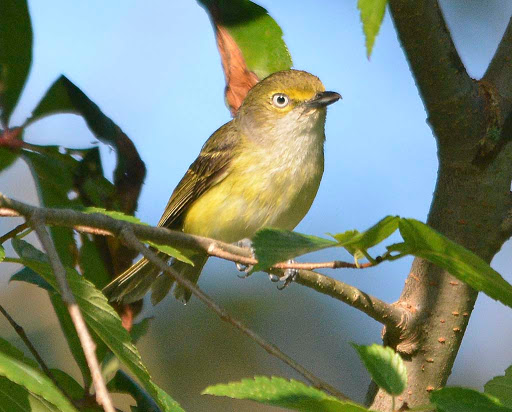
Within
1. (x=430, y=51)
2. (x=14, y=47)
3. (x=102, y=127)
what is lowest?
(x=102, y=127)

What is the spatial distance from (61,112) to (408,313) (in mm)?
1390

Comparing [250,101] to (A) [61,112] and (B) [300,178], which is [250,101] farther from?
(A) [61,112]

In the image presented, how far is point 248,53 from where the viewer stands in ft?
8.99

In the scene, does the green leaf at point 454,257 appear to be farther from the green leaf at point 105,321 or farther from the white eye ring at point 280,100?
the white eye ring at point 280,100

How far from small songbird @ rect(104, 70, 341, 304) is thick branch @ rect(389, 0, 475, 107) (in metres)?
1.20

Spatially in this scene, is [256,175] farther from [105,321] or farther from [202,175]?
[105,321]

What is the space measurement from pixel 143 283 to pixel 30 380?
1832 millimetres

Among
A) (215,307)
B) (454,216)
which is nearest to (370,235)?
(215,307)

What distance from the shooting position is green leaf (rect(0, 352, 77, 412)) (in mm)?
1347

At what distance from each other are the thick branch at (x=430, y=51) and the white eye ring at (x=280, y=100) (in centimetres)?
162

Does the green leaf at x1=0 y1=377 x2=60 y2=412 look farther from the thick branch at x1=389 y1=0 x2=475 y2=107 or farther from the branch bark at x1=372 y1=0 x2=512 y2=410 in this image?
the thick branch at x1=389 y1=0 x2=475 y2=107

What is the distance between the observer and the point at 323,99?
3830 millimetres

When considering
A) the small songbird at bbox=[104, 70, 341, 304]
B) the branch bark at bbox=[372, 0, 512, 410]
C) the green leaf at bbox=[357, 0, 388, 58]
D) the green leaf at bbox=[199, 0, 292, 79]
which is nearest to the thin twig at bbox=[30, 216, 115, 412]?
the green leaf at bbox=[357, 0, 388, 58]

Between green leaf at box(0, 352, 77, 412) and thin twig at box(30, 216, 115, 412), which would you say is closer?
thin twig at box(30, 216, 115, 412)
